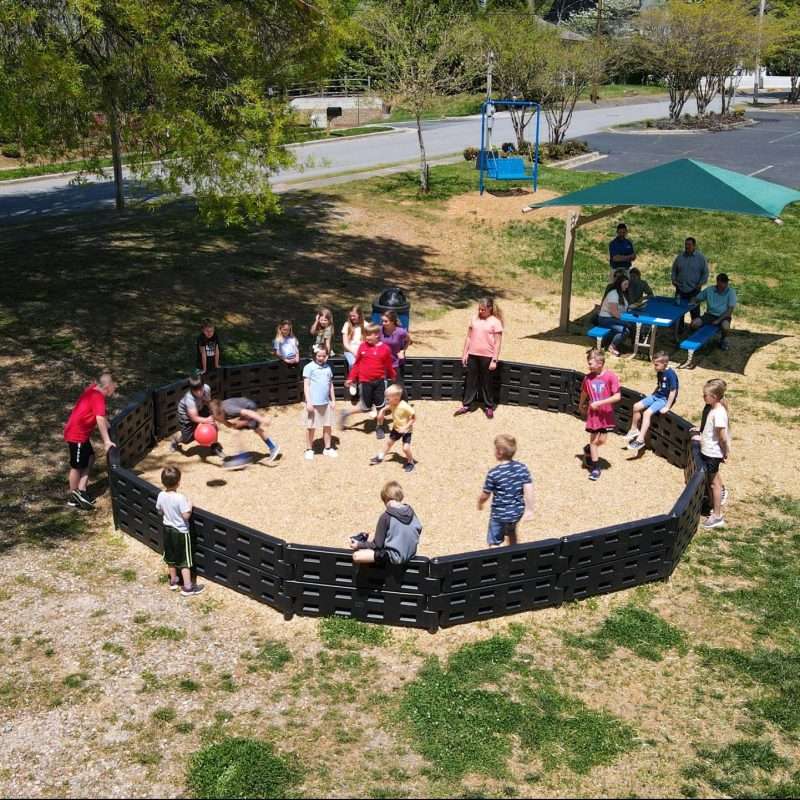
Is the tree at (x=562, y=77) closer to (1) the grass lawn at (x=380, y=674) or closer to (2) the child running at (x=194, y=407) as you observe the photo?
(1) the grass lawn at (x=380, y=674)

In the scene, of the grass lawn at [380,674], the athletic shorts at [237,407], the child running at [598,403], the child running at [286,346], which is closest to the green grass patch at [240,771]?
the grass lawn at [380,674]

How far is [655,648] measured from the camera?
8820mm

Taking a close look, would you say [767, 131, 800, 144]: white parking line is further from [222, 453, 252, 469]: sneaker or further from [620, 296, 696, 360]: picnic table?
[222, 453, 252, 469]: sneaker

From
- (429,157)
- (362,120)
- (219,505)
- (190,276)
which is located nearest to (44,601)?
(219,505)

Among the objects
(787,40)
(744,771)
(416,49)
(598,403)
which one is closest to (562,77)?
(416,49)

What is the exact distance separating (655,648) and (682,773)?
5.50 ft

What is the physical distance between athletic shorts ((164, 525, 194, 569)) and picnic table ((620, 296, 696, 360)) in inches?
397

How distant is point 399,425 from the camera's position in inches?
484

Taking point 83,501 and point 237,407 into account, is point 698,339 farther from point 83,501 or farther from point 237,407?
point 83,501

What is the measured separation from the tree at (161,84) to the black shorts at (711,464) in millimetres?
8976

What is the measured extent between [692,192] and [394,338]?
6.99 m

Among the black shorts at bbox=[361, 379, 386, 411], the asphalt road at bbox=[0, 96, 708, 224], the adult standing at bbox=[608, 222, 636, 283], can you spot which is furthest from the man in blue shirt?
the asphalt road at bbox=[0, 96, 708, 224]

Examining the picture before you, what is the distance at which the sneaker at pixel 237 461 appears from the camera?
12.7 meters

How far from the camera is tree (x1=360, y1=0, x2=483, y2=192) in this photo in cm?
2861
